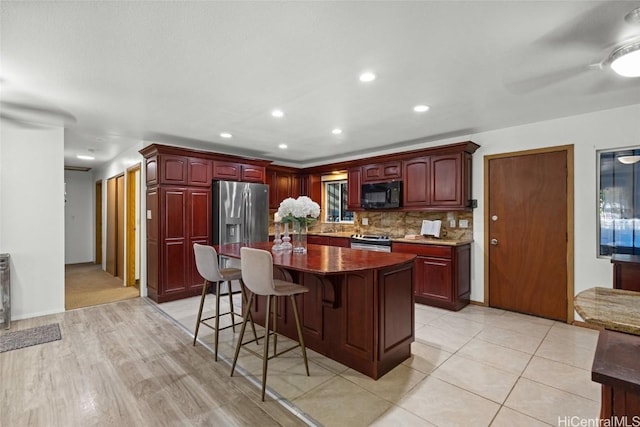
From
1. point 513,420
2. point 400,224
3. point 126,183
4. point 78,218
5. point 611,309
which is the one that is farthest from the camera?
point 78,218

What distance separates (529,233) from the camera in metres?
3.77

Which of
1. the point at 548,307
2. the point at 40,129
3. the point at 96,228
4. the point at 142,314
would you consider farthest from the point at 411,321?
the point at 96,228

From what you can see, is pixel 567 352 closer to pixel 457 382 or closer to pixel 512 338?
pixel 512 338

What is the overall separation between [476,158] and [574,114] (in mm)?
1108

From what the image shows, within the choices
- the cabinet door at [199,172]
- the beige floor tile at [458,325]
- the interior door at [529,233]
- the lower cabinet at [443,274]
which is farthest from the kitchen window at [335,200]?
the beige floor tile at [458,325]

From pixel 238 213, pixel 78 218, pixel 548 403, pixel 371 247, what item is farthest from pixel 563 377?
pixel 78 218

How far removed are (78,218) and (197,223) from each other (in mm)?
5102

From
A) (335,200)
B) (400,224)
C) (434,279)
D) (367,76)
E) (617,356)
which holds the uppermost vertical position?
(367,76)

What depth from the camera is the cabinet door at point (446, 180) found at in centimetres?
410

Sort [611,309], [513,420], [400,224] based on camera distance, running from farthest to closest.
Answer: [400,224], [513,420], [611,309]

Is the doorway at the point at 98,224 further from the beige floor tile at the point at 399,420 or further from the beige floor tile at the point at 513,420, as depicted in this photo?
the beige floor tile at the point at 513,420

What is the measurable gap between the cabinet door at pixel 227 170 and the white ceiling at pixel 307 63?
96 centimetres

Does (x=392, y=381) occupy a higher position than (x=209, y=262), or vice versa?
(x=209, y=262)

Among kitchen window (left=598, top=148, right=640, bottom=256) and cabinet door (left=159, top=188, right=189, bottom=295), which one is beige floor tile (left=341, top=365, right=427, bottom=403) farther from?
cabinet door (left=159, top=188, right=189, bottom=295)
